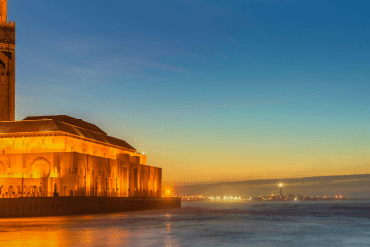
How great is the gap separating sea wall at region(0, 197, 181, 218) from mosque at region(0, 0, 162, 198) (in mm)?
4006

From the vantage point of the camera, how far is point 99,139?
328ft

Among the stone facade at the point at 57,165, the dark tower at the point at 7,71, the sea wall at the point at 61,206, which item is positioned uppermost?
the dark tower at the point at 7,71

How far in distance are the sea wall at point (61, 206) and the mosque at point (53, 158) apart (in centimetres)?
401

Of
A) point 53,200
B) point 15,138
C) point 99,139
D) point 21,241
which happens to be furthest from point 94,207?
point 21,241

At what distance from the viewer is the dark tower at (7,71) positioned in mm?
99000

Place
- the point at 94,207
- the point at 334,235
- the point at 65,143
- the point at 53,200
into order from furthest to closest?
1. the point at 65,143
2. the point at 94,207
3. the point at 53,200
4. the point at 334,235

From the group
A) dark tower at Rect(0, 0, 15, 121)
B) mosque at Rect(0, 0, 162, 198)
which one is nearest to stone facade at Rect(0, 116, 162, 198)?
mosque at Rect(0, 0, 162, 198)

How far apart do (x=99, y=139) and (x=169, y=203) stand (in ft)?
89.0

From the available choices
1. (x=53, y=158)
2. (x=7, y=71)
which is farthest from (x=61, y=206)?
(x=7, y=71)

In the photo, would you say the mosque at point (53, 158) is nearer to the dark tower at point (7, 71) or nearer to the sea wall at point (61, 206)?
the dark tower at point (7, 71)

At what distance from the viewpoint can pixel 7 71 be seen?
100m

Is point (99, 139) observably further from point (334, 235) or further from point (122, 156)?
point (334, 235)

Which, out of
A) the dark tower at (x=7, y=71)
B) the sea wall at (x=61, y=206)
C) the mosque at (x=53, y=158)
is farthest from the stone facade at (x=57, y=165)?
the dark tower at (x=7, y=71)

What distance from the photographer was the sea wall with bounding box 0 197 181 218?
6041 cm
